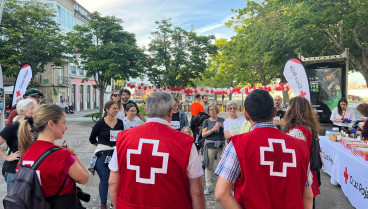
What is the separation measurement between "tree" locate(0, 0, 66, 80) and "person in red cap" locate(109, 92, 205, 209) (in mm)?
22580

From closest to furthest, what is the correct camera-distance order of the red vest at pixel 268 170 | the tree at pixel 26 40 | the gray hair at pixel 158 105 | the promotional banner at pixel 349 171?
the red vest at pixel 268 170
the gray hair at pixel 158 105
the promotional banner at pixel 349 171
the tree at pixel 26 40

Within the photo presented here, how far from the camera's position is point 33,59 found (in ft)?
72.0

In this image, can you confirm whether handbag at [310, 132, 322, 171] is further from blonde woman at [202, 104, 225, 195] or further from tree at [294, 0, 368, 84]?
tree at [294, 0, 368, 84]

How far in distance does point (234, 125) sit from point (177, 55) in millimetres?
17560

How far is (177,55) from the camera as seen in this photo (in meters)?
21.8

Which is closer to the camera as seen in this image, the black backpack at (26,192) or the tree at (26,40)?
the black backpack at (26,192)

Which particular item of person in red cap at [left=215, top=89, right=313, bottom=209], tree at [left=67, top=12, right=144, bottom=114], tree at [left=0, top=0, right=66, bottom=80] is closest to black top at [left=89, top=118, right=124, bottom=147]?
person in red cap at [left=215, top=89, right=313, bottom=209]

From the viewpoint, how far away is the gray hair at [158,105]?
6.66 feet

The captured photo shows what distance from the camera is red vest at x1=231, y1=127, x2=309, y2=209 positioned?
1.69 meters

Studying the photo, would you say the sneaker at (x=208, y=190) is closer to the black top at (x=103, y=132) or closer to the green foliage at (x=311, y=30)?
the black top at (x=103, y=132)

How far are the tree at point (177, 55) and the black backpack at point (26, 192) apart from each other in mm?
19479

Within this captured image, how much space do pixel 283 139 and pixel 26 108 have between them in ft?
10.0

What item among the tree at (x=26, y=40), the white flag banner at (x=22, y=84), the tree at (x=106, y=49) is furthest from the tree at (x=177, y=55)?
the white flag banner at (x=22, y=84)

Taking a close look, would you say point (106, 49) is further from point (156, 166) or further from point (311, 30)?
point (156, 166)
